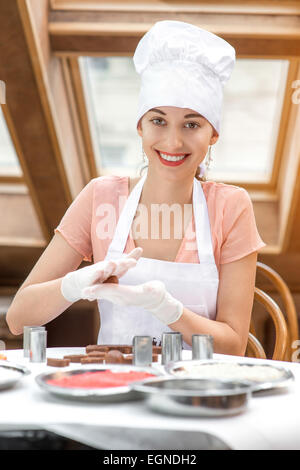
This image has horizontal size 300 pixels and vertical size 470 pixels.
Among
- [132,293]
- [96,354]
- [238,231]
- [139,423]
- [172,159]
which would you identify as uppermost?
[172,159]

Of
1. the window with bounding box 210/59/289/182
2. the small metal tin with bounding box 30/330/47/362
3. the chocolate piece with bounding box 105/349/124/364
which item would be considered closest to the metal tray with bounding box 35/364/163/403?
the chocolate piece with bounding box 105/349/124/364

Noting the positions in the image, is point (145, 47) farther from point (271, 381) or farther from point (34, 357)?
point (271, 381)

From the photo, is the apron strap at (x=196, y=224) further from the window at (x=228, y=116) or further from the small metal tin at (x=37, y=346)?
the window at (x=228, y=116)

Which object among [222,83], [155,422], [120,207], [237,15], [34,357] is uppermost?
[237,15]

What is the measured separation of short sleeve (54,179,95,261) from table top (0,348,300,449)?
87 cm

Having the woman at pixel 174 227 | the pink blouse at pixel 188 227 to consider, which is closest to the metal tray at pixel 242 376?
the woman at pixel 174 227

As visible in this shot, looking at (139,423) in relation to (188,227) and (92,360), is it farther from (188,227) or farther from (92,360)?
(188,227)

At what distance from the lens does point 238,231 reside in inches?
67.2

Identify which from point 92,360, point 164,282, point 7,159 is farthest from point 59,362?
point 7,159

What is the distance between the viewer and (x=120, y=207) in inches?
70.1

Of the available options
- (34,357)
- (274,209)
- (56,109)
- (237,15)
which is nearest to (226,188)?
A: (34,357)

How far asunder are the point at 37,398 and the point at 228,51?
3.69 ft

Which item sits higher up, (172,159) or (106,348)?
(172,159)

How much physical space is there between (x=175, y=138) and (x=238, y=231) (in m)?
0.32
